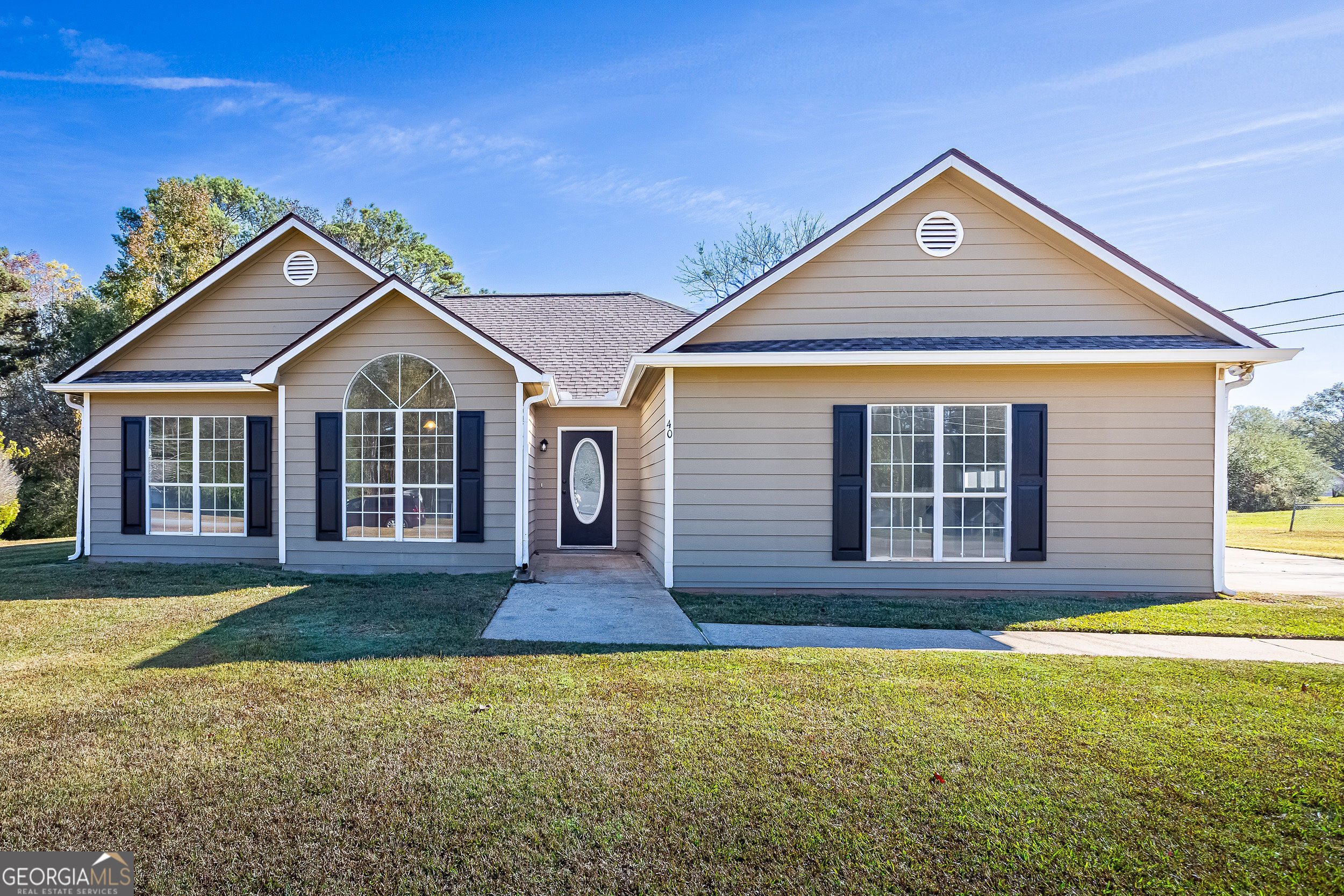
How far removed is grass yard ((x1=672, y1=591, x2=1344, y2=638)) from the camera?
20.9ft

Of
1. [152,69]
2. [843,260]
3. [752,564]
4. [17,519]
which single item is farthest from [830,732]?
[17,519]

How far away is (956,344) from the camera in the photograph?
792 centimetres

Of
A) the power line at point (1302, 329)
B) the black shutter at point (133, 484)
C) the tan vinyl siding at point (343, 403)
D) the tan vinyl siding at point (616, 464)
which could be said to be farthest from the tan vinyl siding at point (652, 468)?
the power line at point (1302, 329)

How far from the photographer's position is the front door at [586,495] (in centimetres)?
1180

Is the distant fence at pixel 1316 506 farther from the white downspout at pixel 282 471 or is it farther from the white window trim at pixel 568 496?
the white downspout at pixel 282 471

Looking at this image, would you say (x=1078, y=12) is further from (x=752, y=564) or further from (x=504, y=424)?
(x=504, y=424)

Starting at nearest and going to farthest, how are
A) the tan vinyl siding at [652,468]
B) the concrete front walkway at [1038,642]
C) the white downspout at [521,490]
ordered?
the concrete front walkway at [1038,642] → the tan vinyl siding at [652,468] → the white downspout at [521,490]

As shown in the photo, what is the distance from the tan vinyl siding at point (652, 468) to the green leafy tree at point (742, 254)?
16.0 m

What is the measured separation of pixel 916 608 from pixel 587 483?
6346mm

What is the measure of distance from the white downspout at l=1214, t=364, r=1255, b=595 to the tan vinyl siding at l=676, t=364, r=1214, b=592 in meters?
0.06

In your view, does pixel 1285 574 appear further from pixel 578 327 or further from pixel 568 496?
pixel 578 327

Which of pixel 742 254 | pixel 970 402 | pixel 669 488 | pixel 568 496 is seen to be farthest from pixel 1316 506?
pixel 669 488

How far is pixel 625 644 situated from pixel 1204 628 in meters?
5.39

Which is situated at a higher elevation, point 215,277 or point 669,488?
point 215,277
